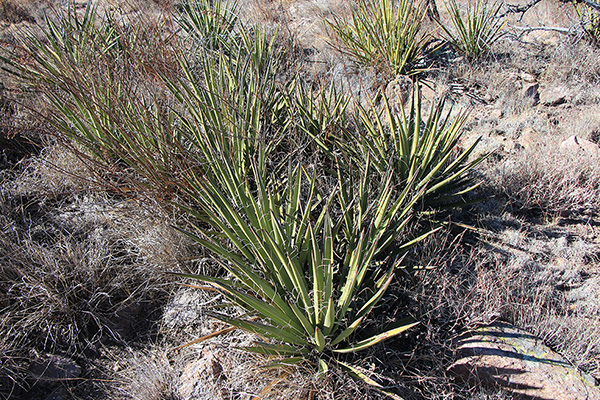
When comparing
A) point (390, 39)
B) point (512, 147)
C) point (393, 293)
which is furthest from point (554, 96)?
point (393, 293)

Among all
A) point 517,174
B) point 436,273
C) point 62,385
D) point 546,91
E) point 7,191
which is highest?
point 546,91

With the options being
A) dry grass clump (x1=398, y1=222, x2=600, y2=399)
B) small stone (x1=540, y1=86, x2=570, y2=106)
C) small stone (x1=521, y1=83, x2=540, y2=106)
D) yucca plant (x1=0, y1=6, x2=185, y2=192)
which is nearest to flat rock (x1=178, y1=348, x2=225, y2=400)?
dry grass clump (x1=398, y1=222, x2=600, y2=399)

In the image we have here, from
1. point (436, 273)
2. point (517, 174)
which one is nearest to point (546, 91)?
point (517, 174)

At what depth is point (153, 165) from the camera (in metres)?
3.03

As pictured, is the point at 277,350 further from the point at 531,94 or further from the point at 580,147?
the point at 531,94

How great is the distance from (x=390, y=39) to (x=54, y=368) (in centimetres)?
465

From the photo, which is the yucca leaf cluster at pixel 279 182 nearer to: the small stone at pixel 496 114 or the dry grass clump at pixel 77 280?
the dry grass clump at pixel 77 280

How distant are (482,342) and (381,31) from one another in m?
3.87

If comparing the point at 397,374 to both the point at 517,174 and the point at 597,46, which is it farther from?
the point at 597,46

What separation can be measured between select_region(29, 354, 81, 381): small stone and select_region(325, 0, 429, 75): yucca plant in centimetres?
436

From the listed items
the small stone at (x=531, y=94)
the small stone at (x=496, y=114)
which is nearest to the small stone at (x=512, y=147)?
the small stone at (x=496, y=114)

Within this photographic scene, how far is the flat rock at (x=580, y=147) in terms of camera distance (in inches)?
138

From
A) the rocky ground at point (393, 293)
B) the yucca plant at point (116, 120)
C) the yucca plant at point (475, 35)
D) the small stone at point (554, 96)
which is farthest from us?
the yucca plant at point (475, 35)

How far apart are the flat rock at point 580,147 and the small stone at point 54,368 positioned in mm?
4363
